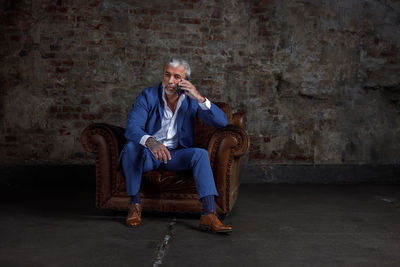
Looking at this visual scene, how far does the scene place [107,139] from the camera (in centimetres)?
315

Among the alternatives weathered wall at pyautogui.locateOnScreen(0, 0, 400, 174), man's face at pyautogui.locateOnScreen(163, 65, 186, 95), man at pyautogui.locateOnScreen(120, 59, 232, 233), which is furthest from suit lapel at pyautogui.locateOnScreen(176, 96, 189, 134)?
weathered wall at pyautogui.locateOnScreen(0, 0, 400, 174)

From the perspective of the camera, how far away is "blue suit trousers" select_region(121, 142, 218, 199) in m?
2.90

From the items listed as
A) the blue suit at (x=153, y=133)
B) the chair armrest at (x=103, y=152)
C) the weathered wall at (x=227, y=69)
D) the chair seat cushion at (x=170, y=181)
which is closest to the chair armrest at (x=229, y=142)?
the blue suit at (x=153, y=133)

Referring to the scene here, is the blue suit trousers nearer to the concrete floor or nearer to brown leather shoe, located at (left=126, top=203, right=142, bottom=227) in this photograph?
brown leather shoe, located at (left=126, top=203, right=142, bottom=227)

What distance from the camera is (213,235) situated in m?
2.70

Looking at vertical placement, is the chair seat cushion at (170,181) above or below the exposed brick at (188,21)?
below

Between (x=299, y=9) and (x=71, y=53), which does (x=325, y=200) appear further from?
(x=71, y=53)

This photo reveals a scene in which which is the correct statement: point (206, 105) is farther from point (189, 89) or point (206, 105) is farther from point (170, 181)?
point (170, 181)

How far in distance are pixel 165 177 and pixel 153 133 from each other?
0.43 meters

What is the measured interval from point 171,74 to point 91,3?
7.85 ft

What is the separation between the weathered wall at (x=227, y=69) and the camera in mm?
4891

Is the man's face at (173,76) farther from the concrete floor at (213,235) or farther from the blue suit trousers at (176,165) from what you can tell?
the concrete floor at (213,235)

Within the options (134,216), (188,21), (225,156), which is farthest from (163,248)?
(188,21)

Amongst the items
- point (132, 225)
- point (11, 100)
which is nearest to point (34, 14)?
point (11, 100)
